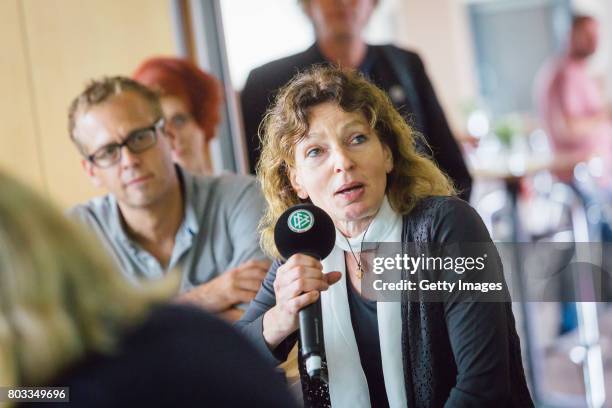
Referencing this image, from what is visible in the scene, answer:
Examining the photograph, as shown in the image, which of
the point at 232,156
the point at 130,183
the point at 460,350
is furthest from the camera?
the point at 232,156

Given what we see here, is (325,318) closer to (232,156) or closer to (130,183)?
(130,183)

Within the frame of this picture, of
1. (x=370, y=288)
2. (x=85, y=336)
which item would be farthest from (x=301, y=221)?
(x=85, y=336)

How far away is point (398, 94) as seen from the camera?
1.19 metres

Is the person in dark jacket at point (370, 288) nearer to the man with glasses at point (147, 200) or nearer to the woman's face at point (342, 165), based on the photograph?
the woman's face at point (342, 165)

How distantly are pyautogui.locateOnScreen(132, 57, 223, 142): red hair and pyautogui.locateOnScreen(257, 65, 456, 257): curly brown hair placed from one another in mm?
526

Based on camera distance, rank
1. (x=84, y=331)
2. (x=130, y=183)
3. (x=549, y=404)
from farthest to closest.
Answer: (x=549, y=404) → (x=130, y=183) → (x=84, y=331)

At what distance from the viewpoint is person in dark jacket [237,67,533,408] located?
1.03 m

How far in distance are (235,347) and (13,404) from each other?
212mm

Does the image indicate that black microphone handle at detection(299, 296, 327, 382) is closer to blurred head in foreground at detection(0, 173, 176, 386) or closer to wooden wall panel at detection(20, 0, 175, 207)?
blurred head in foreground at detection(0, 173, 176, 386)

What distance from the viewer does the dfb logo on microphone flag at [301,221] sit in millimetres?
1007

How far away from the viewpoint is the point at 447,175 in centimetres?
116

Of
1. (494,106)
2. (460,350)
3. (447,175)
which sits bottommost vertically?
(460,350)

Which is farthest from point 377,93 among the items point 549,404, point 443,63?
point 443,63

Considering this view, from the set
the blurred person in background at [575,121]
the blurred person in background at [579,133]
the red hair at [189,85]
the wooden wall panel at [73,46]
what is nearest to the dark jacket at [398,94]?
the red hair at [189,85]
